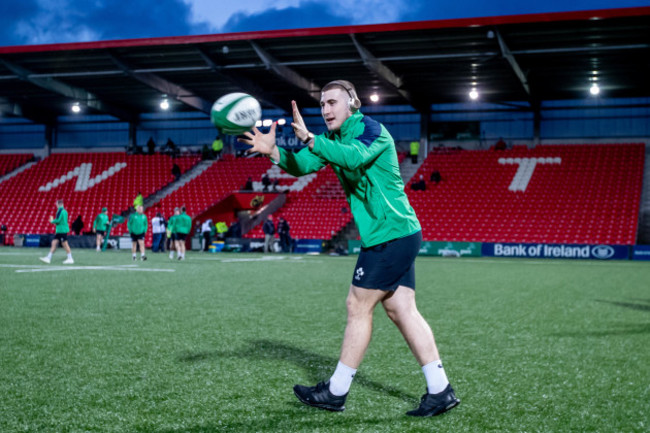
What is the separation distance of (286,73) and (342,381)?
2705 centimetres

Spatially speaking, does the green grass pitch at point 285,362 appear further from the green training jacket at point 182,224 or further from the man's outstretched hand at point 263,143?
the green training jacket at point 182,224

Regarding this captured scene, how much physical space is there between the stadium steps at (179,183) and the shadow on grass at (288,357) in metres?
31.6

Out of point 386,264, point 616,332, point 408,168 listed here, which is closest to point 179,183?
point 408,168

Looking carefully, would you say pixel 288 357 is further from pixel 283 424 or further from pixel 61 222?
pixel 61 222

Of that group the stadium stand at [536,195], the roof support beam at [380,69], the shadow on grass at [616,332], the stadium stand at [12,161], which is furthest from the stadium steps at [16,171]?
the shadow on grass at [616,332]

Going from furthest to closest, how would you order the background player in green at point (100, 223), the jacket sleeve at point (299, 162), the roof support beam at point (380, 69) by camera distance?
the background player in green at point (100, 223) < the roof support beam at point (380, 69) < the jacket sleeve at point (299, 162)

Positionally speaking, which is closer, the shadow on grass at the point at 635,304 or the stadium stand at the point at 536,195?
the shadow on grass at the point at 635,304

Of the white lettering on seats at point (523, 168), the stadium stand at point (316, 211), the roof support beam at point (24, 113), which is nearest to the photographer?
the stadium stand at point (316, 211)

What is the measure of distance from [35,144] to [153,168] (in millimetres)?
11521

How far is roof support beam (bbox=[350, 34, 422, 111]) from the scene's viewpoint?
86.9 ft

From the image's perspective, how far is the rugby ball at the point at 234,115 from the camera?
390 centimetres

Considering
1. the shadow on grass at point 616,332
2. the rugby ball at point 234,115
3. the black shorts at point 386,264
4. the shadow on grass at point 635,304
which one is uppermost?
the rugby ball at point 234,115

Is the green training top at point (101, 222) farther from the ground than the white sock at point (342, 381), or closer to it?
farther from the ground

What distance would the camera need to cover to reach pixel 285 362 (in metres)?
5.11
